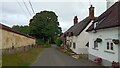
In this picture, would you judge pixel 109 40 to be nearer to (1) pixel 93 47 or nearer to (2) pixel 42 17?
(1) pixel 93 47

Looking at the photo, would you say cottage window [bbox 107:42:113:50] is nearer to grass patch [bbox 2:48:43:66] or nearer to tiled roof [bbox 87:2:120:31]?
tiled roof [bbox 87:2:120:31]

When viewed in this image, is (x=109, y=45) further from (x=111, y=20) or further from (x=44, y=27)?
(x=44, y=27)

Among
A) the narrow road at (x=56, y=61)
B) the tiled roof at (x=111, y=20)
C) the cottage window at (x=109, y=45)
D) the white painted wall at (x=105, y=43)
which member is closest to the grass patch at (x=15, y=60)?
the narrow road at (x=56, y=61)

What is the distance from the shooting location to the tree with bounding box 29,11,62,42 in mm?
77062

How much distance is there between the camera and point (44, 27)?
77625 millimetres

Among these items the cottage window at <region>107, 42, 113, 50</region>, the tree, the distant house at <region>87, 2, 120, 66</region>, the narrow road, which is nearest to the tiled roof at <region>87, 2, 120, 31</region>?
the distant house at <region>87, 2, 120, 66</region>

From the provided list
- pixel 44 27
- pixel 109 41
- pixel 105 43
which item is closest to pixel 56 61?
pixel 105 43

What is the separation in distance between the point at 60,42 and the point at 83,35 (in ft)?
80.0

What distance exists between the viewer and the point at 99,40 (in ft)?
65.3

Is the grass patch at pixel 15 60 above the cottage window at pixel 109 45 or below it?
below

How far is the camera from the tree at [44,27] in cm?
7706

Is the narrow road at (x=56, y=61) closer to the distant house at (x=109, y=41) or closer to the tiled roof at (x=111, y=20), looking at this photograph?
the distant house at (x=109, y=41)

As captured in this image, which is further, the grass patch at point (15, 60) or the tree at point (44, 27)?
the tree at point (44, 27)

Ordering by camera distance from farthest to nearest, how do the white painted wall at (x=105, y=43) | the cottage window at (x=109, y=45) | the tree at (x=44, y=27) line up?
1. the tree at (x=44, y=27)
2. the cottage window at (x=109, y=45)
3. the white painted wall at (x=105, y=43)
